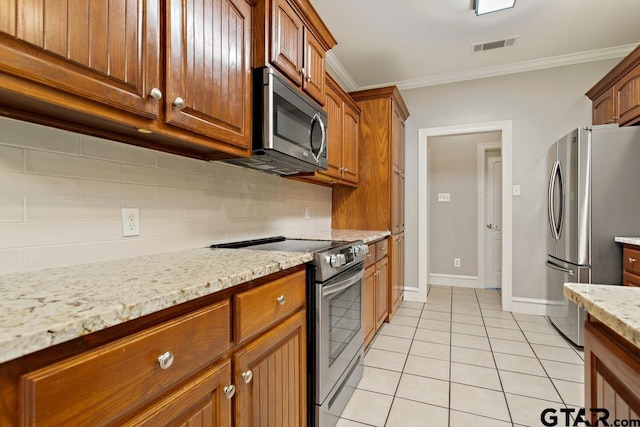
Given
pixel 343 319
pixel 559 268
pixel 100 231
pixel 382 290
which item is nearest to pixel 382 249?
pixel 382 290

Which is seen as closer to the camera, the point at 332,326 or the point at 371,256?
the point at 332,326

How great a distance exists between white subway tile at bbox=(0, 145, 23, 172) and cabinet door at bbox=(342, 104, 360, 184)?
7.08 ft

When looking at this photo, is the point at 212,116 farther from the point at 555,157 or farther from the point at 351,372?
the point at 555,157

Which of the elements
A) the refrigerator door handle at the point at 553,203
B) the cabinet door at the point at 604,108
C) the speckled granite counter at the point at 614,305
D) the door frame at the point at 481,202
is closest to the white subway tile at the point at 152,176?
the speckled granite counter at the point at 614,305

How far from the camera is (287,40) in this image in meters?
1.59

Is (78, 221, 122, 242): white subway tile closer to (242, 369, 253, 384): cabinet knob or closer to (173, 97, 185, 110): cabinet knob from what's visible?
(173, 97, 185, 110): cabinet knob

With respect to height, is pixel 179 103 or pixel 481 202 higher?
pixel 179 103

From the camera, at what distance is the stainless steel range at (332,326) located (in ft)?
4.69

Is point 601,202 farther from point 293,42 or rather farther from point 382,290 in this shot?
point 293,42

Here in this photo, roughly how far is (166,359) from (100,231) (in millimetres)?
685

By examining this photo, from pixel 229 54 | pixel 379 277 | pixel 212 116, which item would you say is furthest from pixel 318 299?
pixel 379 277

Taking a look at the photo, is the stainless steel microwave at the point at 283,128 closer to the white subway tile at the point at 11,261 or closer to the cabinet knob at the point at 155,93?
the cabinet knob at the point at 155,93

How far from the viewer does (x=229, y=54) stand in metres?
1.31

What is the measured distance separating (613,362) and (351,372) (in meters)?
1.38
